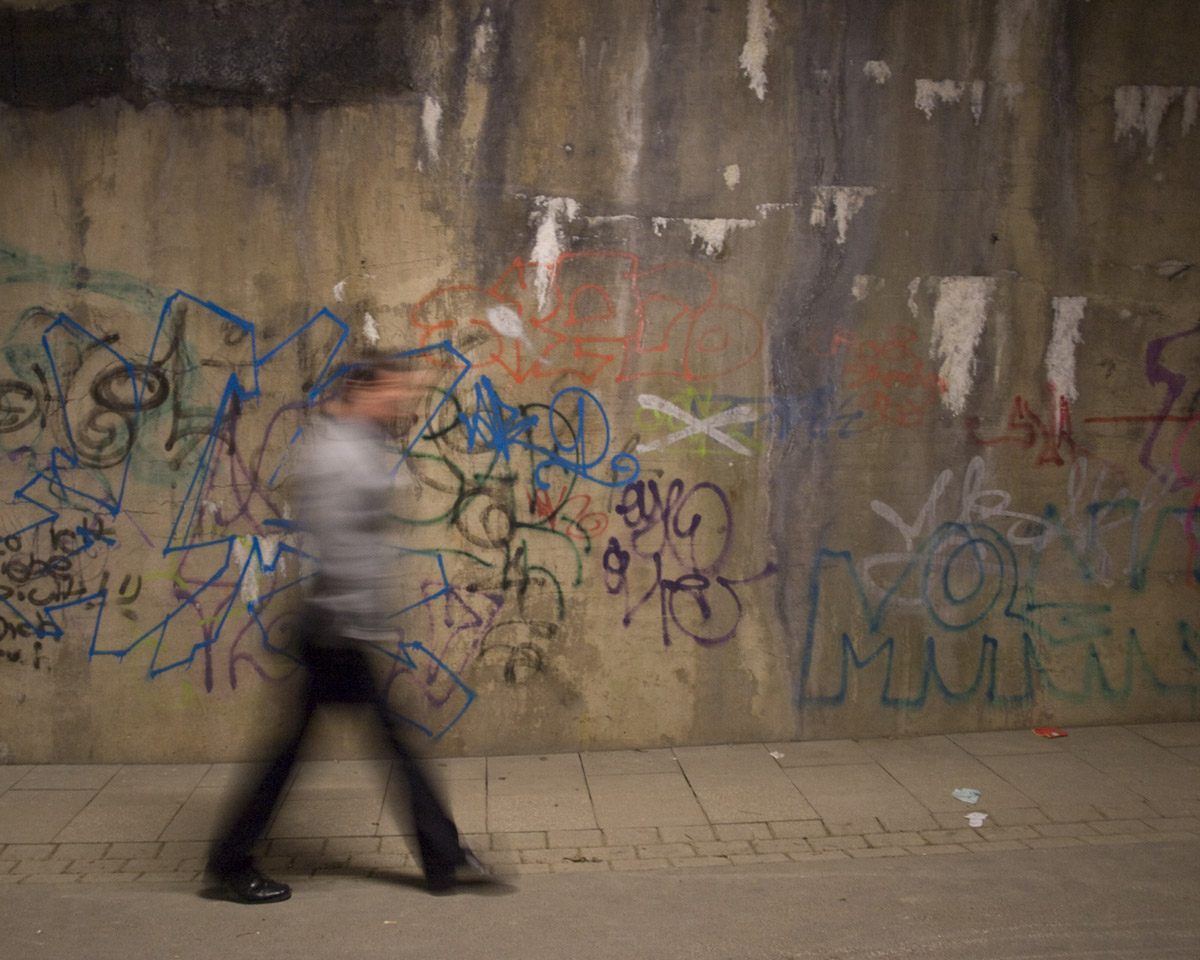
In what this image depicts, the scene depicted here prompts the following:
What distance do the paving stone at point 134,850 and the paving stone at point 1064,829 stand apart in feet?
11.9

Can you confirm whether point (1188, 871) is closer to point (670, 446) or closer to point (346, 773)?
point (670, 446)

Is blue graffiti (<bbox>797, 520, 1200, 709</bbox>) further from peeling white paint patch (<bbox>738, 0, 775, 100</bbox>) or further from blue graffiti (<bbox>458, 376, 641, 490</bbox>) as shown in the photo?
peeling white paint patch (<bbox>738, 0, 775, 100</bbox>)

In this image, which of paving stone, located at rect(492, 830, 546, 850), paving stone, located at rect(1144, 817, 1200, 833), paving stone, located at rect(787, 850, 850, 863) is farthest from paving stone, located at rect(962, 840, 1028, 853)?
paving stone, located at rect(492, 830, 546, 850)

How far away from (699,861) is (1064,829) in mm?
1570

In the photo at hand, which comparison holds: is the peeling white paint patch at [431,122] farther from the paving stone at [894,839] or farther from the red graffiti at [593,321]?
the paving stone at [894,839]

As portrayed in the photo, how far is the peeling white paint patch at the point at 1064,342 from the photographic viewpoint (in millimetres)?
5484

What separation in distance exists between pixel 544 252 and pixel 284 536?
188 centimetres

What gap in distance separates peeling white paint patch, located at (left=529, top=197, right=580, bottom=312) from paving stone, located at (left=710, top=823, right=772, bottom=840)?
258cm

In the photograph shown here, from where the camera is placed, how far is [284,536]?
5.20m

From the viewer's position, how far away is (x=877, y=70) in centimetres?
529

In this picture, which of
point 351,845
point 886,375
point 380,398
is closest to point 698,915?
point 351,845

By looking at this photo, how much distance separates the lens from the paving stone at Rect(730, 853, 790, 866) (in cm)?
419

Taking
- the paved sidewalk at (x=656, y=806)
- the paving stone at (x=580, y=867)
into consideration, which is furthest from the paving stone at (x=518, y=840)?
the paving stone at (x=580, y=867)

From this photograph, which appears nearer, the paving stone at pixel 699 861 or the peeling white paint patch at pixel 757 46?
the paving stone at pixel 699 861
